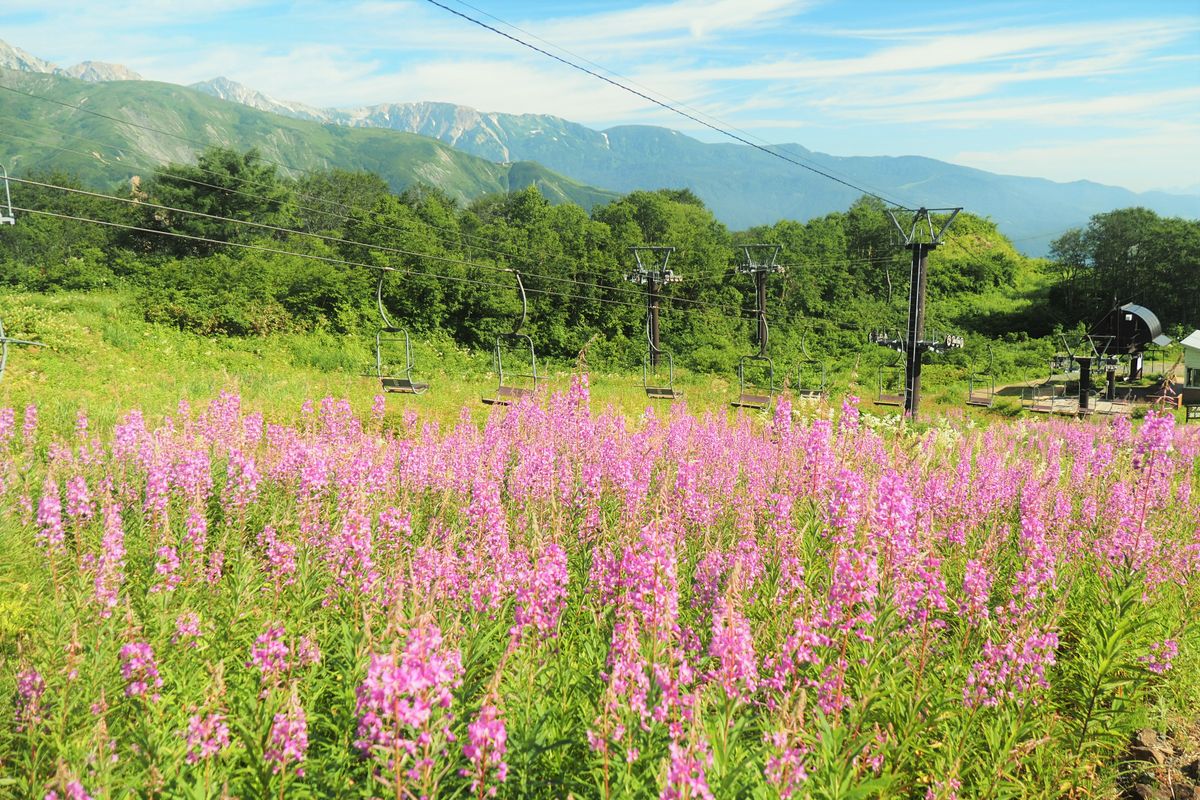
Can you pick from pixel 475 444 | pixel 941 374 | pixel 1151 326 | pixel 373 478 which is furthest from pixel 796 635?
pixel 941 374

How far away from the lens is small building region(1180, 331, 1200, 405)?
40.2 meters

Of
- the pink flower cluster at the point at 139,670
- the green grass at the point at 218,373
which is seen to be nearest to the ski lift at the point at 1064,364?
the green grass at the point at 218,373

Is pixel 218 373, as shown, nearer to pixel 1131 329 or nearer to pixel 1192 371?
pixel 1131 329

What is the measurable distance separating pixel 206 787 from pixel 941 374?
51.6 m

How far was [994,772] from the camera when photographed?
3.90 m

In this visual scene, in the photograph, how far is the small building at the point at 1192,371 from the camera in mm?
40188

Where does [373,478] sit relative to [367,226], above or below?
below

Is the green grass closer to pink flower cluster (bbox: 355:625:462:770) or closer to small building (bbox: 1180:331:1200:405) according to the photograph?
pink flower cluster (bbox: 355:625:462:770)

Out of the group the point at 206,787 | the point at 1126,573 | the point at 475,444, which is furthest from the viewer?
the point at 475,444

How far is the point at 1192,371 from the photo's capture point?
43781mm

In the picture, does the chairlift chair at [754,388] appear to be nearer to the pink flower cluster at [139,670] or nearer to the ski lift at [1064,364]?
the pink flower cluster at [139,670]

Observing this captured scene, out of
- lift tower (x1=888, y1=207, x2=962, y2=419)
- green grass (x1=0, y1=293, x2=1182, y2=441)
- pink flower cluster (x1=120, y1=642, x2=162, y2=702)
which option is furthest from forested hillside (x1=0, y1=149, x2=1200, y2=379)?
pink flower cluster (x1=120, y1=642, x2=162, y2=702)

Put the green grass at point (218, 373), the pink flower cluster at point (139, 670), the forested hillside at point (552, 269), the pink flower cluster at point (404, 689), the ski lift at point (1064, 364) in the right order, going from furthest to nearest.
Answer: the ski lift at point (1064, 364) → the forested hillside at point (552, 269) → the green grass at point (218, 373) → the pink flower cluster at point (139, 670) → the pink flower cluster at point (404, 689)

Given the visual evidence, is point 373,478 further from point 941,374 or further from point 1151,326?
point 941,374
